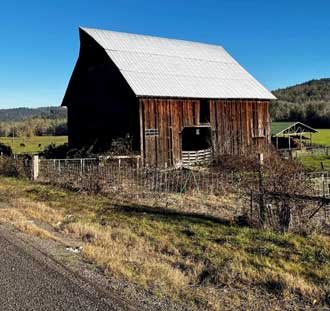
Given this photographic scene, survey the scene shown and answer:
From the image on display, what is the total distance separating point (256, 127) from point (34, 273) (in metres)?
24.8

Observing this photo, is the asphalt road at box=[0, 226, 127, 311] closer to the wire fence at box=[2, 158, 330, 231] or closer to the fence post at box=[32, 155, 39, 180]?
the wire fence at box=[2, 158, 330, 231]

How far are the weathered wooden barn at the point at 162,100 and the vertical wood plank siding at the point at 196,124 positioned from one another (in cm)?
6

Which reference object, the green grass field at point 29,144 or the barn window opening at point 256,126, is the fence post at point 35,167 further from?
the green grass field at point 29,144

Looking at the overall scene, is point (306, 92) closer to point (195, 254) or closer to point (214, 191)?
point (214, 191)

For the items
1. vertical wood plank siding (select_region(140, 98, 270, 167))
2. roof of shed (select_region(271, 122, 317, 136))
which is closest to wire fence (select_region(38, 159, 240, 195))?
vertical wood plank siding (select_region(140, 98, 270, 167))

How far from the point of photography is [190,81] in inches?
1059

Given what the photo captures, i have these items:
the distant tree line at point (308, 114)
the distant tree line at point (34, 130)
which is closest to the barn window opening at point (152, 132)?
the distant tree line at point (34, 130)

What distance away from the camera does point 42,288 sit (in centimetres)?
516

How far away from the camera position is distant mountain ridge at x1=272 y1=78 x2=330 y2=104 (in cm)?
14888

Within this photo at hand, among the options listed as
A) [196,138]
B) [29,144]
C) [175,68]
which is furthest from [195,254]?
[29,144]

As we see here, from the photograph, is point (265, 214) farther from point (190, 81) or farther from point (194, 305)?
point (190, 81)

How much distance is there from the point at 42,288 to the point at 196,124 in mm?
21456

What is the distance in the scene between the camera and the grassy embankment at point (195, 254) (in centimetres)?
534

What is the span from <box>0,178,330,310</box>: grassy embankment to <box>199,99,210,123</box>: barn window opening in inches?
613
